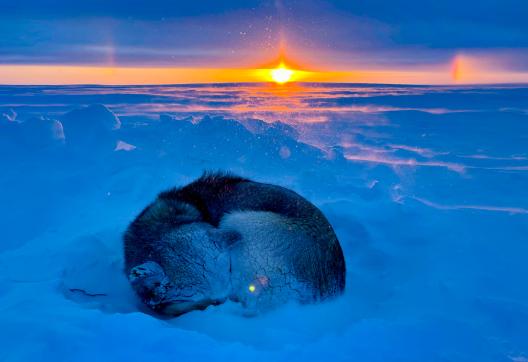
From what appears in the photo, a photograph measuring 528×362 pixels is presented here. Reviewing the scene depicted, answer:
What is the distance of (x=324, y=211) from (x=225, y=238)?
2015 mm

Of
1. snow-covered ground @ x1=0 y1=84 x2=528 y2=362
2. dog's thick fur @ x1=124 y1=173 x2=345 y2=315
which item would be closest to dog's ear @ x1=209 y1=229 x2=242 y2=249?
dog's thick fur @ x1=124 y1=173 x2=345 y2=315

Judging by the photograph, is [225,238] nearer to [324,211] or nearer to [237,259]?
[237,259]

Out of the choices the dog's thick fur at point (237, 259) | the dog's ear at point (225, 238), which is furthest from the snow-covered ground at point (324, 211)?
the dog's ear at point (225, 238)

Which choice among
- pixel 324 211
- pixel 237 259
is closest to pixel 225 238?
pixel 237 259

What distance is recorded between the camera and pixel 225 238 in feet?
12.0

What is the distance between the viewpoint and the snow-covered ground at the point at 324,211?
293 cm

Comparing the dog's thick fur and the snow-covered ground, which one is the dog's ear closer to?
the dog's thick fur

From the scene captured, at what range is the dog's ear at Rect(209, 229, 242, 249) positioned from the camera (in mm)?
3627

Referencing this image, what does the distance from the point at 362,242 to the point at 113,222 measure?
283 cm

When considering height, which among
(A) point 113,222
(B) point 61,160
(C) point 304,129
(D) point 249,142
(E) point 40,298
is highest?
(C) point 304,129

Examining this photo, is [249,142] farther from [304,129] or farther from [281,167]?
[304,129]

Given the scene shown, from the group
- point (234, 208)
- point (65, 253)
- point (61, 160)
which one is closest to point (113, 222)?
point (65, 253)

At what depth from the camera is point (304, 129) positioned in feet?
34.0

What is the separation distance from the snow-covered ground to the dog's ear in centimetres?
51
